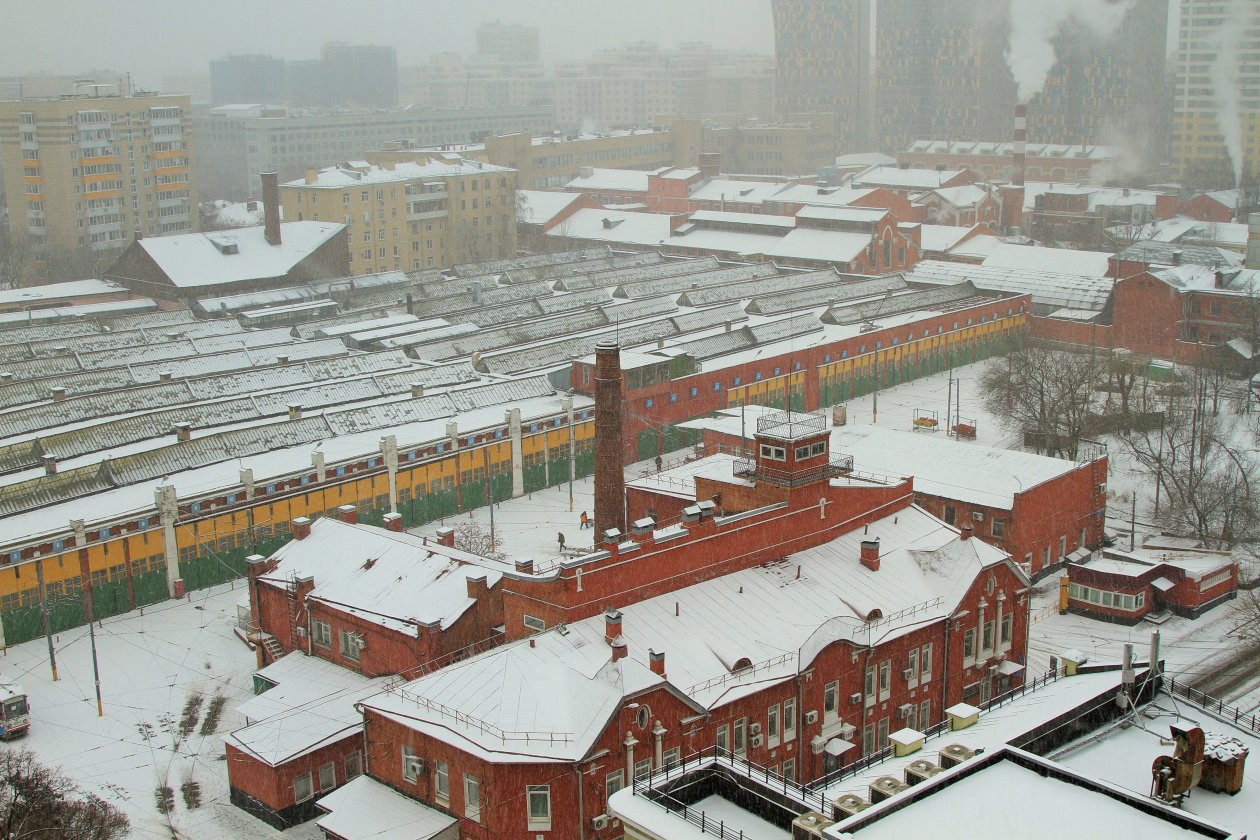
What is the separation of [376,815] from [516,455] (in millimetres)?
26427

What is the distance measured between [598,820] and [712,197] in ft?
305

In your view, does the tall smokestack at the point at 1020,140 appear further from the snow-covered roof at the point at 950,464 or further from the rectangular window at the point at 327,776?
the rectangular window at the point at 327,776

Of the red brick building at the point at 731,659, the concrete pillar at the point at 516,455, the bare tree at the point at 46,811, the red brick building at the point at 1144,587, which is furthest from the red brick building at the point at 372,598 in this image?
the red brick building at the point at 1144,587

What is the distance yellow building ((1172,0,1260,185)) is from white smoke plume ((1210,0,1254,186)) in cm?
10

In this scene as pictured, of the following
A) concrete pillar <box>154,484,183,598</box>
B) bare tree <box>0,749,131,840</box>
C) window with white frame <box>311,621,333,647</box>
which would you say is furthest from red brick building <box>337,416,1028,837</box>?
concrete pillar <box>154,484,183,598</box>

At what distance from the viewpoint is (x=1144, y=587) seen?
140 feet

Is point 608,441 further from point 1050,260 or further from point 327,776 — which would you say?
point 1050,260

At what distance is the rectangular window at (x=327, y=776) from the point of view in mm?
32375

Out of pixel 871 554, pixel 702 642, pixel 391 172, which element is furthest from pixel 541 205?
pixel 702 642

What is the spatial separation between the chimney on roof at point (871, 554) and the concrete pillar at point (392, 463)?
785 inches

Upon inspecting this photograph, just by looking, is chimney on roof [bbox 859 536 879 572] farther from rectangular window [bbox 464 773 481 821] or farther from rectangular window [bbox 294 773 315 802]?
rectangular window [bbox 294 773 315 802]

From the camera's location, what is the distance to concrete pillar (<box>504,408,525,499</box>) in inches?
2142

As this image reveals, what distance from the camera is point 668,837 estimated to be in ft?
72.8

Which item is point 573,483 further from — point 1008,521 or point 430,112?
point 430,112
